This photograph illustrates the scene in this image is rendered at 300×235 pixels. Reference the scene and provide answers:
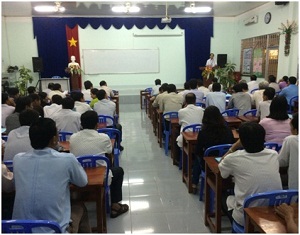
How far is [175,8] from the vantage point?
9219 mm

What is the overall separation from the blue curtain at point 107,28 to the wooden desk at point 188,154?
7391 millimetres

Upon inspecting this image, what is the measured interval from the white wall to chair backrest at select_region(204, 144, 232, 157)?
7980 millimetres

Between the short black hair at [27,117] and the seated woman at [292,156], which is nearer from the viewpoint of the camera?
the seated woman at [292,156]

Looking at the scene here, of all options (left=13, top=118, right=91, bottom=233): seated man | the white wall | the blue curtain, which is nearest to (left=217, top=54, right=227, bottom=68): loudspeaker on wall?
the blue curtain

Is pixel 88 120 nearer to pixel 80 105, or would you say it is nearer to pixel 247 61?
pixel 80 105

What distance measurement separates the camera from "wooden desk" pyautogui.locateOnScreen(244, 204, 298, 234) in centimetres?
136

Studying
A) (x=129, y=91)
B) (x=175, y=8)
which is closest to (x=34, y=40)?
(x=129, y=91)

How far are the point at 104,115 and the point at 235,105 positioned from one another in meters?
2.20

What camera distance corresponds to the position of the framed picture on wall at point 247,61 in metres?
9.51

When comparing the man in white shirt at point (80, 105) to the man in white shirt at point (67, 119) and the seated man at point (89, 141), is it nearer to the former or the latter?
the man in white shirt at point (67, 119)

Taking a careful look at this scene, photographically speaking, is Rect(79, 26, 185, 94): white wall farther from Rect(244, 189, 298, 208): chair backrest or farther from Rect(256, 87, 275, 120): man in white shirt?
Rect(244, 189, 298, 208): chair backrest

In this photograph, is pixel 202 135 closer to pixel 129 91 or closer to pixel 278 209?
pixel 278 209

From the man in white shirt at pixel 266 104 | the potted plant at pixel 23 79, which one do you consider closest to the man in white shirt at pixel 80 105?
the man in white shirt at pixel 266 104

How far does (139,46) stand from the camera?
10.2m
